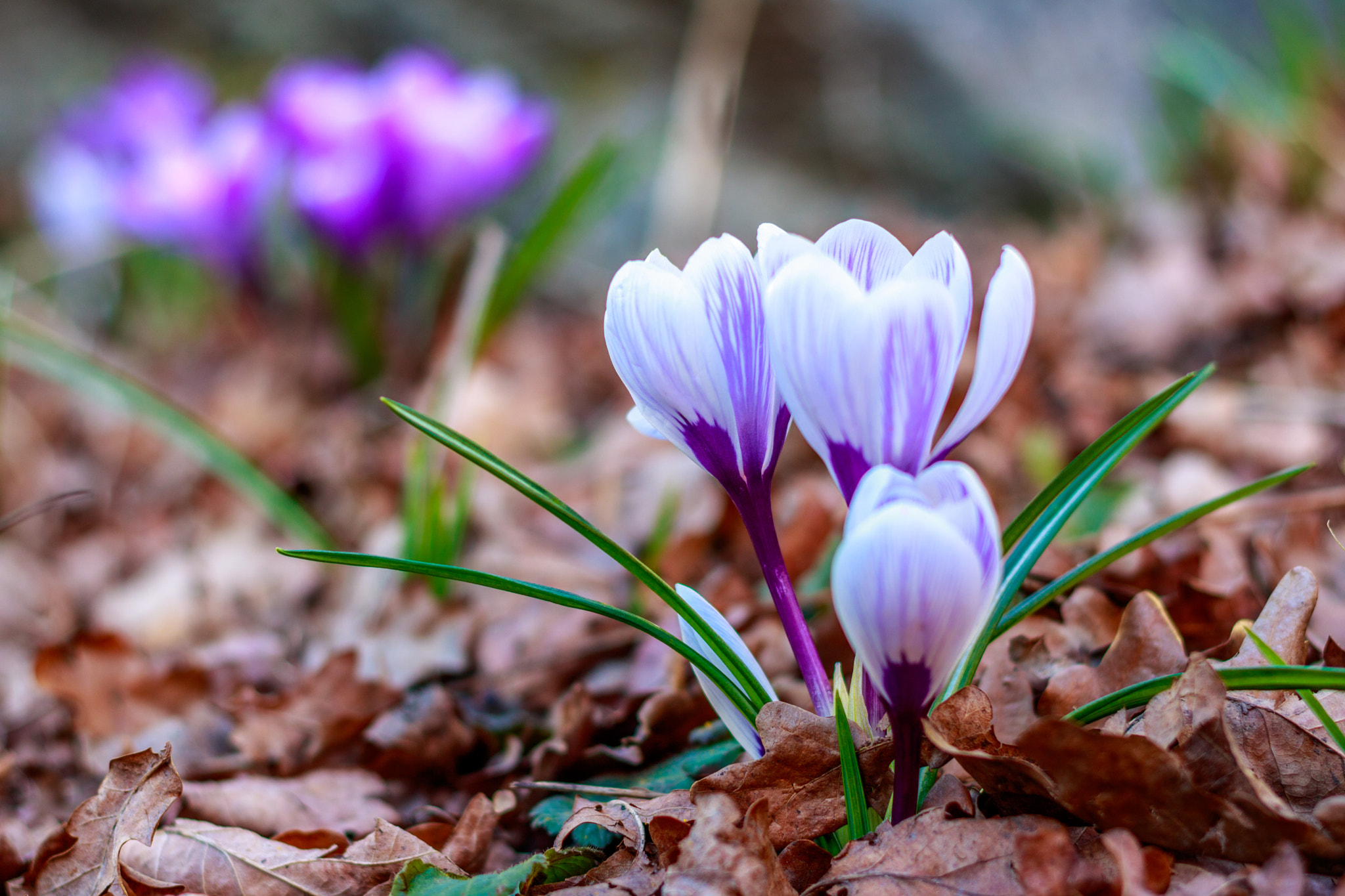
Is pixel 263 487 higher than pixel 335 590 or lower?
higher

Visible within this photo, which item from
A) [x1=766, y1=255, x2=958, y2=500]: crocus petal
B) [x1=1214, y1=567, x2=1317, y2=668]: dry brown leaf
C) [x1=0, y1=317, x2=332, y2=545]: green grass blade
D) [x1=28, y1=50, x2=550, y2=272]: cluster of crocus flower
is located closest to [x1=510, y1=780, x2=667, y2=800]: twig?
[x1=766, y1=255, x2=958, y2=500]: crocus petal

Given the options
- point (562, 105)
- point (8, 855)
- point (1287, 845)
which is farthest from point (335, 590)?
point (562, 105)

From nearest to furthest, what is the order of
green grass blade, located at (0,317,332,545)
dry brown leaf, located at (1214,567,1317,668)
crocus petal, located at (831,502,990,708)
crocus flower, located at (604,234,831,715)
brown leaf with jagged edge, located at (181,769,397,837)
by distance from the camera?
crocus petal, located at (831,502,990,708), crocus flower, located at (604,234,831,715), dry brown leaf, located at (1214,567,1317,668), brown leaf with jagged edge, located at (181,769,397,837), green grass blade, located at (0,317,332,545)

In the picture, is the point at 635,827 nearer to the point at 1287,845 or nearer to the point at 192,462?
the point at 1287,845

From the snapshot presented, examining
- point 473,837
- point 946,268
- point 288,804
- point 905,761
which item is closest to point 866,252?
point 946,268

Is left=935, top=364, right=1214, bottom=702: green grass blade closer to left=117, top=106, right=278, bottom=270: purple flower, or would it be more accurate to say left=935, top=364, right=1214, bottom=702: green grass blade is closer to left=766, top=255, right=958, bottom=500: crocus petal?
left=766, top=255, right=958, bottom=500: crocus petal

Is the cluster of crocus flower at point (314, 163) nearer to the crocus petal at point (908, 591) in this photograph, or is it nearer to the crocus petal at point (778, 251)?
the crocus petal at point (778, 251)
